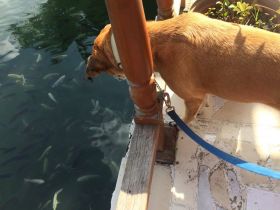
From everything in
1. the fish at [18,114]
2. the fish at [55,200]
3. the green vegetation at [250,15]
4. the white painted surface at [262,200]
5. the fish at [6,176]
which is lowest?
the fish at [6,176]

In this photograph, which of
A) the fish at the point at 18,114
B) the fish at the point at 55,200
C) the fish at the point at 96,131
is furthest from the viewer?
the fish at the point at 18,114

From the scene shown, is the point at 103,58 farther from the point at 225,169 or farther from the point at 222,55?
the point at 225,169

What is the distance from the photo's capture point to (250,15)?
4.84m

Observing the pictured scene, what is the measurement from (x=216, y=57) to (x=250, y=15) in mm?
1765

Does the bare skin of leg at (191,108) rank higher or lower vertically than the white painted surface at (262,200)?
higher

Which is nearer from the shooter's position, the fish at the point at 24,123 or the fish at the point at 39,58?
the fish at the point at 24,123

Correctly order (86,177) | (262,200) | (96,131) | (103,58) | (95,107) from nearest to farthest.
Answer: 1. (262,200)
2. (103,58)
3. (86,177)
4. (96,131)
5. (95,107)

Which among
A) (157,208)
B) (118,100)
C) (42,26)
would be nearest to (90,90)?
(118,100)

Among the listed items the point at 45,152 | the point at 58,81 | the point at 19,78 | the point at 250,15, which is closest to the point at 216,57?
the point at 250,15

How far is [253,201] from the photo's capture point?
3.37 meters

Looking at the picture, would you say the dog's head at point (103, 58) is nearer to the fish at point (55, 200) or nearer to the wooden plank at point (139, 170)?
the wooden plank at point (139, 170)

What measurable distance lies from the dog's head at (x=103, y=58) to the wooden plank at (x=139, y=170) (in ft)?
2.53

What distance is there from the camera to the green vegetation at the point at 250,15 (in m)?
4.73

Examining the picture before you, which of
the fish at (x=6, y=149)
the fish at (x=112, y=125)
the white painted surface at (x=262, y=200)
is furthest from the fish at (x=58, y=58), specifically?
the white painted surface at (x=262, y=200)
